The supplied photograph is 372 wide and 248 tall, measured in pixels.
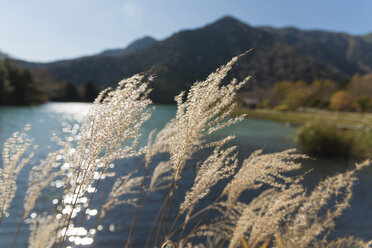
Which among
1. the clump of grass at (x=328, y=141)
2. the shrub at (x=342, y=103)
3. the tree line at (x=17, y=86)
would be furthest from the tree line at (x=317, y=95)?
the tree line at (x=17, y=86)

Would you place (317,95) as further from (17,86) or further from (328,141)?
(17,86)

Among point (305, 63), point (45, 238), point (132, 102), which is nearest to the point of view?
point (132, 102)

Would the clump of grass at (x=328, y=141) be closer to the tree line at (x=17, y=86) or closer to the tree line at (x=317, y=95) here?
the tree line at (x=17, y=86)

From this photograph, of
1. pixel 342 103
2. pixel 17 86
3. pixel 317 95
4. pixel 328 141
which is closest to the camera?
pixel 328 141

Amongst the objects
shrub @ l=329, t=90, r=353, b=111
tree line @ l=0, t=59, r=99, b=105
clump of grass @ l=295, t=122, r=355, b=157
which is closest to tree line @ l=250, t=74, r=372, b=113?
shrub @ l=329, t=90, r=353, b=111

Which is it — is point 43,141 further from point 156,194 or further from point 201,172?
point 201,172

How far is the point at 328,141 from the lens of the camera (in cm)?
1584

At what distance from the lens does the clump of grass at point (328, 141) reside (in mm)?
15812

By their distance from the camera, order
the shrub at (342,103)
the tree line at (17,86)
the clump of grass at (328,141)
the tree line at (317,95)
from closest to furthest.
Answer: the clump of grass at (328,141) → the tree line at (17,86) → the shrub at (342,103) → the tree line at (317,95)

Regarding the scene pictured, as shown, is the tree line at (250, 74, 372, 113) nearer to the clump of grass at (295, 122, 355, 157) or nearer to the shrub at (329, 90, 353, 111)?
the shrub at (329, 90, 353, 111)

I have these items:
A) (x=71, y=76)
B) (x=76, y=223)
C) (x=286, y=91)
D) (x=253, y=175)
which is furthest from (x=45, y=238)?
(x=71, y=76)

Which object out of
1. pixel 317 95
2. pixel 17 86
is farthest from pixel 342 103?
pixel 17 86

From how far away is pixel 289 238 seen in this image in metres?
1.92

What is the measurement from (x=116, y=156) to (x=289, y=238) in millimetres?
1466
